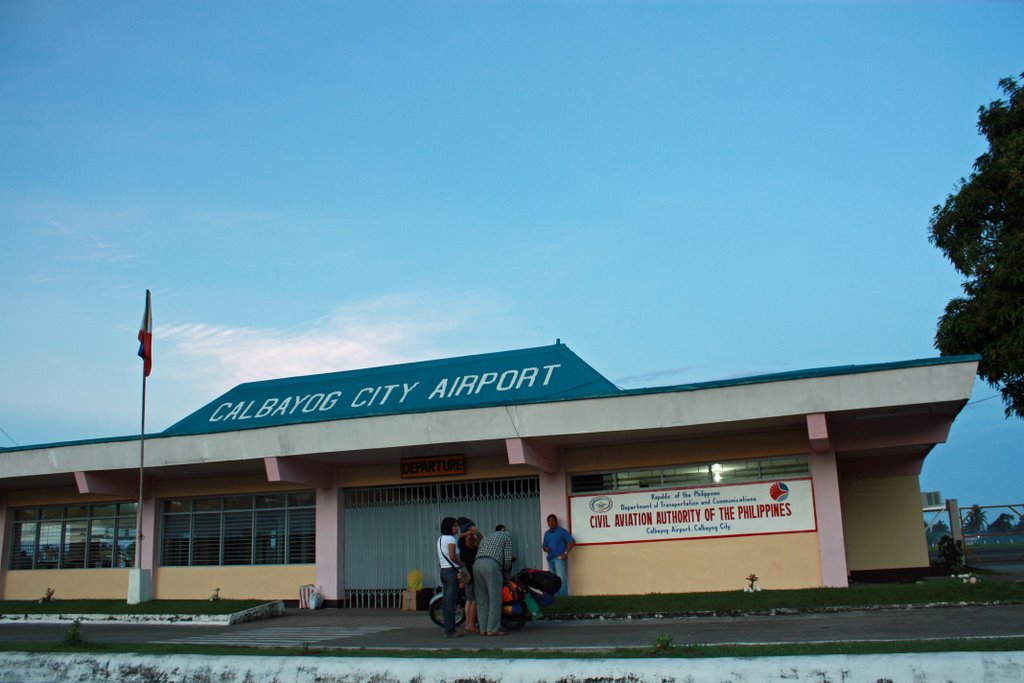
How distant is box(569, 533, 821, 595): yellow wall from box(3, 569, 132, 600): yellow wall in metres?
10.6

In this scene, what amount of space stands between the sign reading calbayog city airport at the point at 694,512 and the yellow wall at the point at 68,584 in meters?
10.7

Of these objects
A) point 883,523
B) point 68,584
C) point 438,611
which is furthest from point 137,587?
point 883,523

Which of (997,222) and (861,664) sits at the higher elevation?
(997,222)

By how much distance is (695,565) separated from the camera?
14.4m

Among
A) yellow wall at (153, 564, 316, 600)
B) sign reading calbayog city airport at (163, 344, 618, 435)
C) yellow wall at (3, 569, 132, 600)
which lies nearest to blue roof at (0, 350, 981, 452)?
sign reading calbayog city airport at (163, 344, 618, 435)

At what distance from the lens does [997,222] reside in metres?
17.6

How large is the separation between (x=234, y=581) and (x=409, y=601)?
4.29 m

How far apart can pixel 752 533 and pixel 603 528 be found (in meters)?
2.47

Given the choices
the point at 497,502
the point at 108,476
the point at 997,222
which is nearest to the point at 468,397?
the point at 497,502

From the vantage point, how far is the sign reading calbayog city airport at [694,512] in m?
14.1

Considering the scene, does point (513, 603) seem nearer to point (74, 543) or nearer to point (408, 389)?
point (408, 389)

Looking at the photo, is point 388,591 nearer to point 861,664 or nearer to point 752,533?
point 752,533

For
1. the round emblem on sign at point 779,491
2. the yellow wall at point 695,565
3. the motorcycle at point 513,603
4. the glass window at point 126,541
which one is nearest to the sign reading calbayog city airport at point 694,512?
the round emblem on sign at point 779,491

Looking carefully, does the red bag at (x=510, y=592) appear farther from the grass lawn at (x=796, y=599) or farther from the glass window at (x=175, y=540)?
the glass window at (x=175, y=540)
